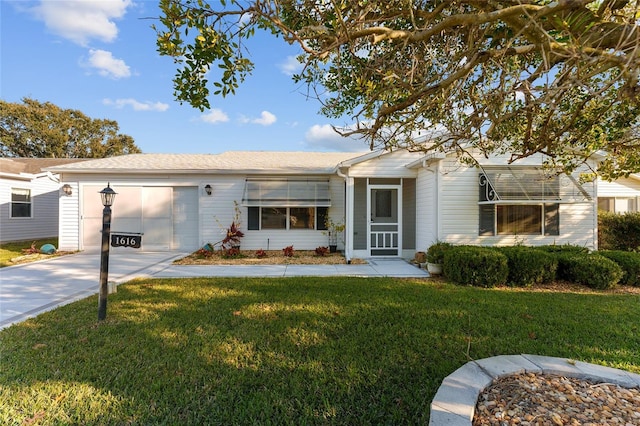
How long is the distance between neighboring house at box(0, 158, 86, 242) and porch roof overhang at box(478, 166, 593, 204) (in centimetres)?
1813

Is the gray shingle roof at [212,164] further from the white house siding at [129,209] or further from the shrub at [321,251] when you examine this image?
the shrub at [321,251]

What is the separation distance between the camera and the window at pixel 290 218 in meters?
12.8

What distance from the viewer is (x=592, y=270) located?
23.5ft

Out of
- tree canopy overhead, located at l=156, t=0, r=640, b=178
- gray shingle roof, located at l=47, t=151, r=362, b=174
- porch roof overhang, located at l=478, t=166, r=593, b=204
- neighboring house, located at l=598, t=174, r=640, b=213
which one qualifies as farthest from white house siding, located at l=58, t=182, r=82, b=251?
neighboring house, located at l=598, t=174, r=640, b=213

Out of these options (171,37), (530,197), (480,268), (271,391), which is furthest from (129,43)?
(530,197)

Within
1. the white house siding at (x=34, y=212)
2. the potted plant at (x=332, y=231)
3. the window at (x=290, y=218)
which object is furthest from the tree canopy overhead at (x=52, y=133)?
the potted plant at (x=332, y=231)

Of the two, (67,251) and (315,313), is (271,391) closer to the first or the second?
(315,313)

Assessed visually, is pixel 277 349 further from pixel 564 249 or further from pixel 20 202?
pixel 20 202

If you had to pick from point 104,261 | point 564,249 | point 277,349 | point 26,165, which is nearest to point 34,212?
point 26,165

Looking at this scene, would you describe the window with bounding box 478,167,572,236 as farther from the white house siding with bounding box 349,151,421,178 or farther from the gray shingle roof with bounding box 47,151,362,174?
the gray shingle roof with bounding box 47,151,362,174

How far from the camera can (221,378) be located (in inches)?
126

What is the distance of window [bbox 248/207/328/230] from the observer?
1277 cm

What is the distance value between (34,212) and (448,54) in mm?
21322

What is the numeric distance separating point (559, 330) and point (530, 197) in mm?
5830
